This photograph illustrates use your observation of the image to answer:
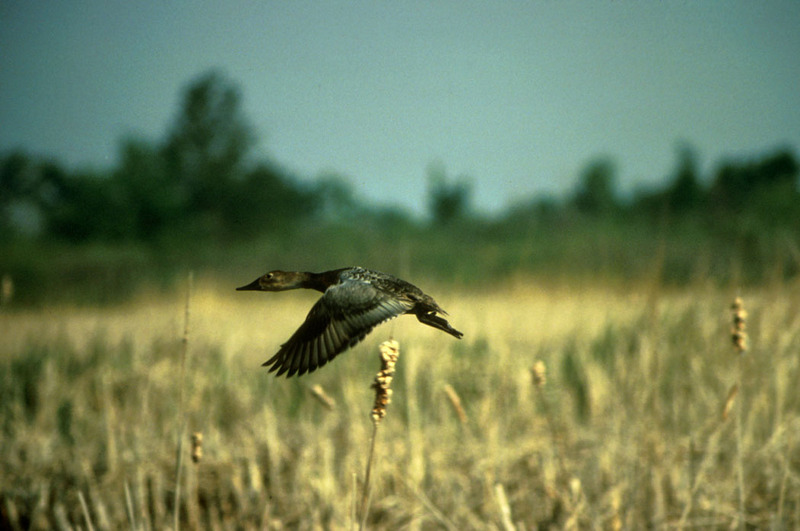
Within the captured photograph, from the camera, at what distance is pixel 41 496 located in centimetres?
240

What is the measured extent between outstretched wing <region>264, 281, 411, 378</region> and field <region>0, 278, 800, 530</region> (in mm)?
434

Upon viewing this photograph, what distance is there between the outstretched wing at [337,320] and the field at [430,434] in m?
0.43

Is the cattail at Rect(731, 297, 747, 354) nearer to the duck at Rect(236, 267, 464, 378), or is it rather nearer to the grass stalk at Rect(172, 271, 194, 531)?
the duck at Rect(236, 267, 464, 378)

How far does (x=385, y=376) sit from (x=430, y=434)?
2.70 m

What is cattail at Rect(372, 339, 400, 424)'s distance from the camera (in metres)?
0.78

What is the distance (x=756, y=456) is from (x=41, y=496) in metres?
2.82

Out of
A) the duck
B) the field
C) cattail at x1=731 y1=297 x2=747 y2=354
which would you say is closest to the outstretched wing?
the duck

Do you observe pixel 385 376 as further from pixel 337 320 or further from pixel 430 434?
pixel 430 434

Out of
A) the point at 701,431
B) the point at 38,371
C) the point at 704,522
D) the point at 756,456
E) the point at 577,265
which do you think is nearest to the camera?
the point at 704,522

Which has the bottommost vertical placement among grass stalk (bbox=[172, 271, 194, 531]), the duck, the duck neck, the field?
the field

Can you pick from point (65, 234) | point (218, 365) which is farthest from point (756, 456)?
point (65, 234)

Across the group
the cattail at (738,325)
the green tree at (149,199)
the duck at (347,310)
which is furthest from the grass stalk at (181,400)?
the green tree at (149,199)

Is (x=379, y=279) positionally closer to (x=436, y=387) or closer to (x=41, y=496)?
→ (x=41, y=496)

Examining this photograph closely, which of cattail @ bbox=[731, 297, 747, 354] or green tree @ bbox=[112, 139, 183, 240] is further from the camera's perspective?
green tree @ bbox=[112, 139, 183, 240]
